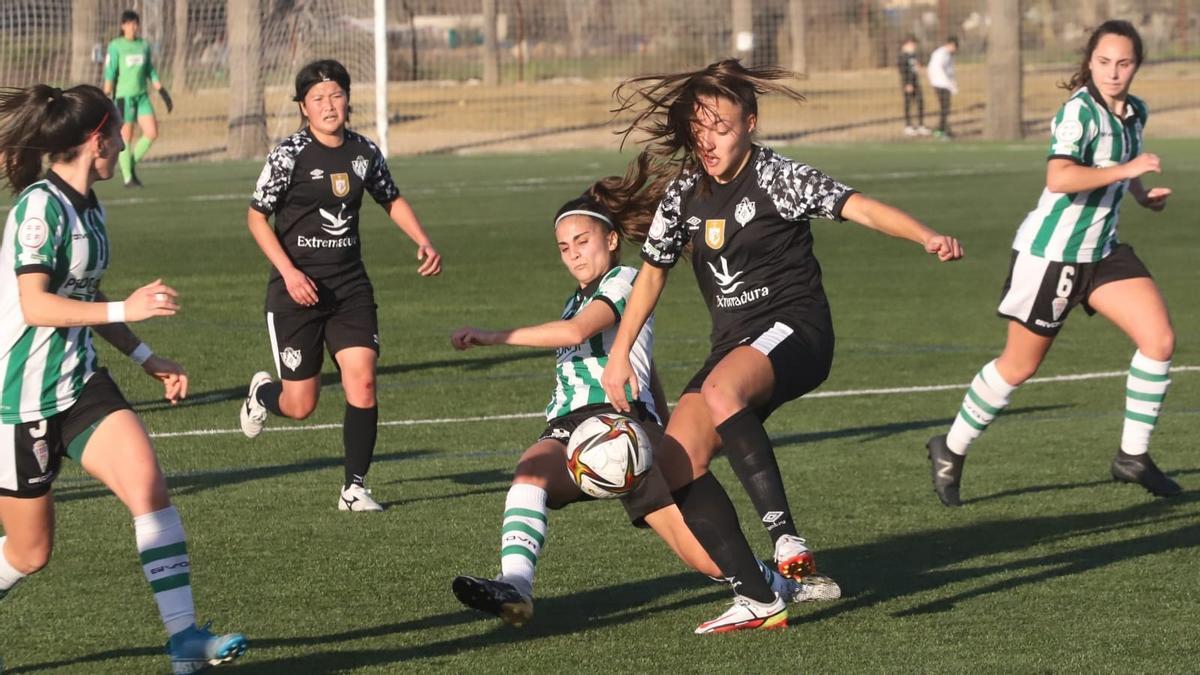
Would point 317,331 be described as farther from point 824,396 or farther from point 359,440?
point 824,396

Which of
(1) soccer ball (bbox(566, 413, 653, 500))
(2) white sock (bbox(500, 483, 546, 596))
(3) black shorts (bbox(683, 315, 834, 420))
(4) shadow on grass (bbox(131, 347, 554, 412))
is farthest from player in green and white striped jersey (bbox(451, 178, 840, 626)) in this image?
(4) shadow on grass (bbox(131, 347, 554, 412))

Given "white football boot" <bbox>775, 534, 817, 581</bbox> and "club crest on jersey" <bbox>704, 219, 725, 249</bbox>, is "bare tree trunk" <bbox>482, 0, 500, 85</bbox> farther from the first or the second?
"white football boot" <bbox>775, 534, 817, 581</bbox>

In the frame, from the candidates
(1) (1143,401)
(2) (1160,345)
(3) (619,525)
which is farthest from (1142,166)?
(3) (619,525)

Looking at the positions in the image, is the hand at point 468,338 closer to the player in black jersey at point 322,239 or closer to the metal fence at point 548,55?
the player in black jersey at point 322,239

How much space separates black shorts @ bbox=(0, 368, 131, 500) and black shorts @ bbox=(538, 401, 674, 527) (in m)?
1.48

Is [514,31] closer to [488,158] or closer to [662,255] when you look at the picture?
[488,158]

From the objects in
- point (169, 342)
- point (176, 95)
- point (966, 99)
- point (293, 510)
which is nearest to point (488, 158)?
point (176, 95)

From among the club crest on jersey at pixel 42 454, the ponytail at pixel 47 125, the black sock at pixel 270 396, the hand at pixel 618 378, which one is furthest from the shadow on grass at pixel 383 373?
the club crest on jersey at pixel 42 454

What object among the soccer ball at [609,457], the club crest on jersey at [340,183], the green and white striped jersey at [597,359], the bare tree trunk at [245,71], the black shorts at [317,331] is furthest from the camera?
the bare tree trunk at [245,71]

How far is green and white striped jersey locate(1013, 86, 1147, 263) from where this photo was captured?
315 inches

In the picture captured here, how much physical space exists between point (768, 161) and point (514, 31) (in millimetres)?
45004

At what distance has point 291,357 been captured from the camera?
29.3 ft

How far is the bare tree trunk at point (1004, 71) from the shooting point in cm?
3469

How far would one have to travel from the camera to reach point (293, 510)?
807cm
